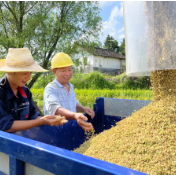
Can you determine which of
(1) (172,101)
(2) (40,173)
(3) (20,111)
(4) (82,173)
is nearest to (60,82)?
(3) (20,111)

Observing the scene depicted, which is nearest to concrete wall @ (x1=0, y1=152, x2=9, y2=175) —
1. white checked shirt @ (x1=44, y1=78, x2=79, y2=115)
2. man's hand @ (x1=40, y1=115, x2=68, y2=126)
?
man's hand @ (x1=40, y1=115, x2=68, y2=126)

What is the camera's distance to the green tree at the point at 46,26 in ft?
15.3

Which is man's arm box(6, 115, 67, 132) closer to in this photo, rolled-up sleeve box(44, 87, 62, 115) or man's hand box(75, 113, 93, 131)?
man's hand box(75, 113, 93, 131)

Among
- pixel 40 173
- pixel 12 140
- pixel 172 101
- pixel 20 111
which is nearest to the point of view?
pixel 40 173

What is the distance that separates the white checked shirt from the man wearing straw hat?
0.28 metres

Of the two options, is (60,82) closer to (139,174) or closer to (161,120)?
(161,120)

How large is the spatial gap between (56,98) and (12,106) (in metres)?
0.59

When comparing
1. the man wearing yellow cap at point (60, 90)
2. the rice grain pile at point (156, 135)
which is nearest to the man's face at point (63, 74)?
the man wearing yellow cap at point (60, 90)

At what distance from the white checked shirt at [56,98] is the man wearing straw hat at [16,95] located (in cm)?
28

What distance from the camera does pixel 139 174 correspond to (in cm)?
72

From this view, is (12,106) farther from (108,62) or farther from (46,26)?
(108,62)

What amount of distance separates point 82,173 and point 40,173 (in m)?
0.27

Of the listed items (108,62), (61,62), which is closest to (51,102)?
(61,62)

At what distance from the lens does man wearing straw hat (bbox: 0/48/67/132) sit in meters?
1.61
